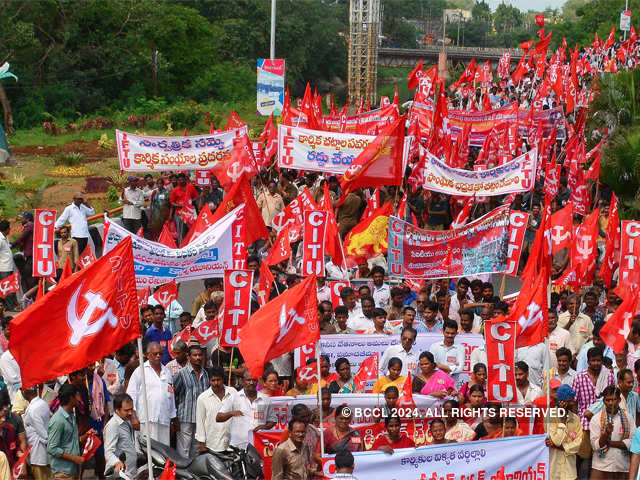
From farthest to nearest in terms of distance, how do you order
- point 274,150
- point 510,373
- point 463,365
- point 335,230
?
point 274,150
point 335,230
point 463,365
point 510,373

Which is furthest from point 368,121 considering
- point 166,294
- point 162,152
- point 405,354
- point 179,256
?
point 405,354

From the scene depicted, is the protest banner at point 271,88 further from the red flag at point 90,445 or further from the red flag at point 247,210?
the red flag at point 90,445

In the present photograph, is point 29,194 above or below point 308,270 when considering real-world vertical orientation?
below

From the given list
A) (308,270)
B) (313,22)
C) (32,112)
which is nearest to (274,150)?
(308,270)

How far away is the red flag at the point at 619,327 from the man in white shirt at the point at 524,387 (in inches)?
50.3

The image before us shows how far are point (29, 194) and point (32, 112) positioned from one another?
16033mm

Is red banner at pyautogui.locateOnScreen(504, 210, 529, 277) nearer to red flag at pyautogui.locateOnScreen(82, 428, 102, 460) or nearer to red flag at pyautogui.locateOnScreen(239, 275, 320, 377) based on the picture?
red flag at pyautogui.locateOnScreen(239, 275, 320, 377)

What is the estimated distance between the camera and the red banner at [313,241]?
11.6 m

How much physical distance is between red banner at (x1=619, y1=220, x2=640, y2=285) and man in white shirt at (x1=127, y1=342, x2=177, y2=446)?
5711mm

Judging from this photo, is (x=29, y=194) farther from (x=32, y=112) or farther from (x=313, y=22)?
(x=313, y=22)

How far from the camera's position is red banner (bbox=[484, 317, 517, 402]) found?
8.87m

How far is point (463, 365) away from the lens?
10.4m

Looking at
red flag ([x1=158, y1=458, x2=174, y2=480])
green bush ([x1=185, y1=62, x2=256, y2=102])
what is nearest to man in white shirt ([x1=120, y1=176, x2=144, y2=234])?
red flag ([x1=158, y1=458, x2=174, y2=480])

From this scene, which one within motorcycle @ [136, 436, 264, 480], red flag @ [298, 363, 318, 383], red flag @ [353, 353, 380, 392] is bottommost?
motorcycle @ [136, 436, 264, 480]
